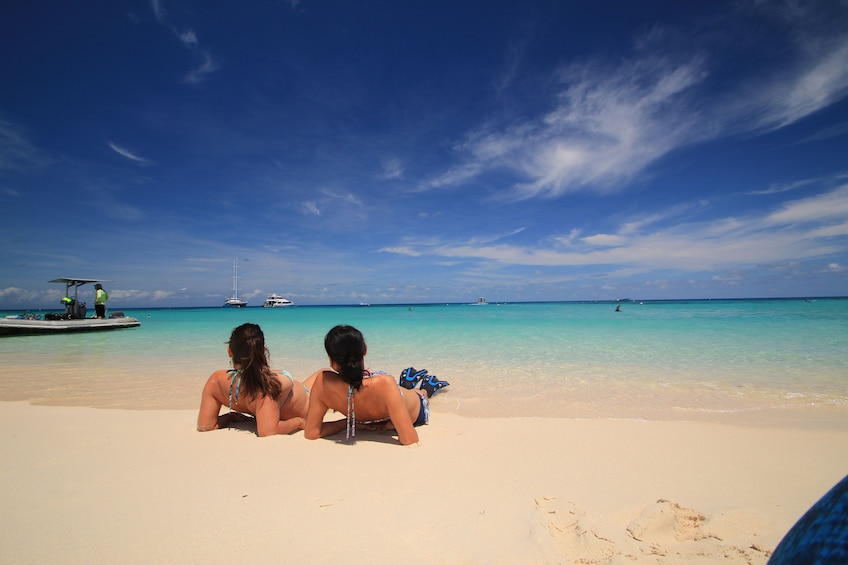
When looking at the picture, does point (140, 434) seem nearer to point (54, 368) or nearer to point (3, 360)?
point (54, 368)

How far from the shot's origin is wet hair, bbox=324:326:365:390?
351 centimetres

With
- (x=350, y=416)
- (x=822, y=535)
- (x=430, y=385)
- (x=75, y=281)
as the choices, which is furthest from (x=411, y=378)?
(x=75, y=281)

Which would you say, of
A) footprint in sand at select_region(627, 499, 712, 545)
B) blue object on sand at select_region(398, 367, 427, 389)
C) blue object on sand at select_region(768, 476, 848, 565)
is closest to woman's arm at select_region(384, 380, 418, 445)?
footprint in sand at select_region(627, 499, 712, 545)

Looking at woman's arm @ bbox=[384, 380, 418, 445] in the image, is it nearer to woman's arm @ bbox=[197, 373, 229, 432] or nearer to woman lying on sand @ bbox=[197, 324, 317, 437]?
woman lying on sand @ bbox=[197, 324, 317, 437]

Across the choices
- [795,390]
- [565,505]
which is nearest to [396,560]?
[565,505]

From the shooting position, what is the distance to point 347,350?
3541 mm

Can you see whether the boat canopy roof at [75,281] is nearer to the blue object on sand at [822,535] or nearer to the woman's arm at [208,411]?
the woman's arm at [208,411]

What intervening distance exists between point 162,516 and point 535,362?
8826 mm

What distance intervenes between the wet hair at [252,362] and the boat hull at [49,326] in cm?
2395

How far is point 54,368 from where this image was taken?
9523 mm

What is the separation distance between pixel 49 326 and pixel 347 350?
83.3ft

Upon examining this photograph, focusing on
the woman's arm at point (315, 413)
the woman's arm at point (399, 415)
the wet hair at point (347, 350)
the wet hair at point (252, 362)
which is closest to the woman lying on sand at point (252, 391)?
the wet hair at point (252, 362)

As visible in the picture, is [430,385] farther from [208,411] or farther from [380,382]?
[208,411]

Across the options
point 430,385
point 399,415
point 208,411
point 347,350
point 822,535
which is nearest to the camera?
point 822,535
